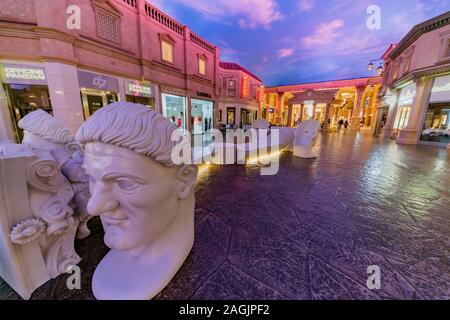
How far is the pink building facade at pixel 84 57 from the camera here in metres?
5.66

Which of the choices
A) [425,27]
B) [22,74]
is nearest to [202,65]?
[22,74]

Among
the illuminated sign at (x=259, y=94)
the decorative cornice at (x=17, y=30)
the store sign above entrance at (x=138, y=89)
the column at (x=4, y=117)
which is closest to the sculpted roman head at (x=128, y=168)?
the column at (x=4, y=117)

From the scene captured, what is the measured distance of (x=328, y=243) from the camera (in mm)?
1664

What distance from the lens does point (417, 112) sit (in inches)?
382

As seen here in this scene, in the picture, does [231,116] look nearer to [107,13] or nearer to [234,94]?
[234,94]

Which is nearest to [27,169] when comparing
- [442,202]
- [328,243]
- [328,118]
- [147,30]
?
[328,243]

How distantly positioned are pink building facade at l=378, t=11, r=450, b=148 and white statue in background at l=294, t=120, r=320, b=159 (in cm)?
843

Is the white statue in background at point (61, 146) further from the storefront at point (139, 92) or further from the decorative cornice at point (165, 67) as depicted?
the decorative cornice at point (165, 67)

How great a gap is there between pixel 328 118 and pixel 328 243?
18.0m

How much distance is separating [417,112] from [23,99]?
18.4 meters

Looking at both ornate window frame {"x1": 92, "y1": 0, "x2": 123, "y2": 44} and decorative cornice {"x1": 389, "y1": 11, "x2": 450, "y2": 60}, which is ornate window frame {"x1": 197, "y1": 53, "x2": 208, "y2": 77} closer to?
ornate window frame {"x1": 92, "y1": 0, "x2": 123, "y2": 44}

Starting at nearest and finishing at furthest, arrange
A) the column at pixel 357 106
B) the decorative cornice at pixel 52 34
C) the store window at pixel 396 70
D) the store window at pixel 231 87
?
the decorative cornice at pixel 52 34, the store window at pixel 396 70, the store window at pixel 231 87, the column at pixel 357 106

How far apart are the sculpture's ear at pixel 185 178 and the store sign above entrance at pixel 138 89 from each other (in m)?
9.48

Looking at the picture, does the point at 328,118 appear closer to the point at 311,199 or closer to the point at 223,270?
the point at 311,199
